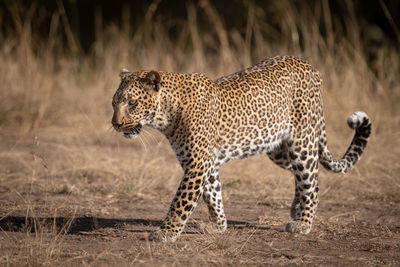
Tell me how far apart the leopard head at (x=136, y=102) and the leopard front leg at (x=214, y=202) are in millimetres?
970

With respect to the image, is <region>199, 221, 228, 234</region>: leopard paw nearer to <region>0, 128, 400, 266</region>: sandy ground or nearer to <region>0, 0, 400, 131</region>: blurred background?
<region>0, 128, 400, 266</region>: sandy ground

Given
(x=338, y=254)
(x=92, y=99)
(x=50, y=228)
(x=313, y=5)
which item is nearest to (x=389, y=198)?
(x=338, y=254)

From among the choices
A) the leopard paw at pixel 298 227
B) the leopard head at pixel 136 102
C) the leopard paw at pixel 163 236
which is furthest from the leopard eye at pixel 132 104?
the leopard paw at pixel 298 227

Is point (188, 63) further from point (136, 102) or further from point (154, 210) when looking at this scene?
point (136, 102)

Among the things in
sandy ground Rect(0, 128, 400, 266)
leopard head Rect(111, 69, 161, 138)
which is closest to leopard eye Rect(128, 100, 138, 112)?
leopard head Rect(111, 69, 161, 138)

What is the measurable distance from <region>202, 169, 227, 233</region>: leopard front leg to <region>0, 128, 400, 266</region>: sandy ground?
0.57 feet

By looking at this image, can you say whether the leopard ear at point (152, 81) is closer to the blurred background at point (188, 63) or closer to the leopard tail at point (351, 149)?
the leopard tail at point (351, 149)

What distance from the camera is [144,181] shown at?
8.12m

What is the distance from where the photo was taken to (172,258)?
16.9ft

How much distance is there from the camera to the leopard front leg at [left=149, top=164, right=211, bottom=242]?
560 centimetres

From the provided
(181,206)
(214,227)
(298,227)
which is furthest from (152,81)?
(298,227)

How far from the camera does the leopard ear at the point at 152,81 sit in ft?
18.3

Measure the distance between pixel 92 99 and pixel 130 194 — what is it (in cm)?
437

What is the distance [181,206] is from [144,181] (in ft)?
8.43
